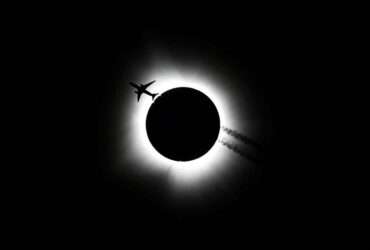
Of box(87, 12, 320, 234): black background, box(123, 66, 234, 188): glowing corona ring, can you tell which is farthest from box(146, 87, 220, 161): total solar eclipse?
box(87, 12, 320, 234): black background

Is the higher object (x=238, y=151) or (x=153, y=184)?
(x=238, y=151)

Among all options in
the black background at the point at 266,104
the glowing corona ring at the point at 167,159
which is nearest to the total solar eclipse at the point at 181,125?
the glowing corona ring at the point at 167,159

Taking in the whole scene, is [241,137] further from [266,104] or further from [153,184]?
[153,184]

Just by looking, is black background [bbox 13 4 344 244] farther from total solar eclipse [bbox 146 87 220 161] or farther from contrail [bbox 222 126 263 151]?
total solar eclipse [bbox 146 87 220 161]

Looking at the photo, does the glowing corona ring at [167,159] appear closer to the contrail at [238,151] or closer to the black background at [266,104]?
the contrail at [238,151]

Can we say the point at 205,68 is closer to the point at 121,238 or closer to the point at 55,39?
the point at 55,39

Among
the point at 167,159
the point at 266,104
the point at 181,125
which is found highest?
the point at 266,104

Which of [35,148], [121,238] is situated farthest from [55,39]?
[121,238]

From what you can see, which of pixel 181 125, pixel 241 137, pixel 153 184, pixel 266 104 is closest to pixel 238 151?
pixel 241 137
